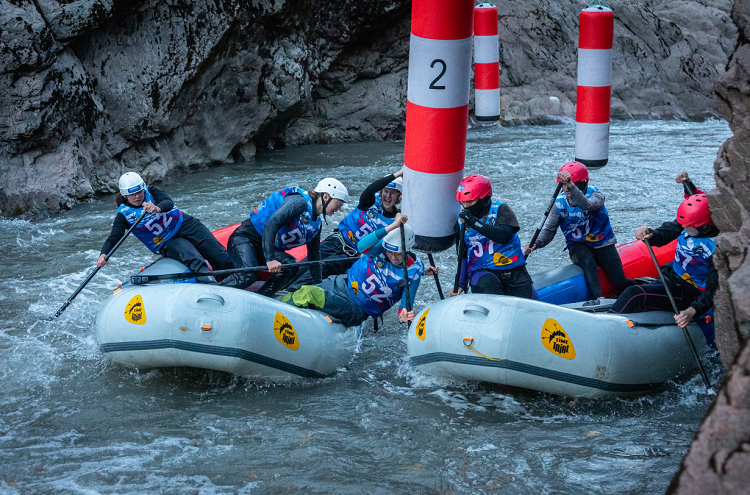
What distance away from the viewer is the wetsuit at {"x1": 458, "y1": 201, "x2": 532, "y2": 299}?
176 inches

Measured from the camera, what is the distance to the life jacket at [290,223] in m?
5.12

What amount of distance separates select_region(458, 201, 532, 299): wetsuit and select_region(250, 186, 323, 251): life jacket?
47.7 inches

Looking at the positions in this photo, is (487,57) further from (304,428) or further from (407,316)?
(304,428)

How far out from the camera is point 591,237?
523cm

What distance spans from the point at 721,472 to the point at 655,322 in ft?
8.71

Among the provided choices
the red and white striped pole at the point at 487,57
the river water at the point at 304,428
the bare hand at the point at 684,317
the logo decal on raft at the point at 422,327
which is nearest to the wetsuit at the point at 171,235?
the river water at the point at 304,428

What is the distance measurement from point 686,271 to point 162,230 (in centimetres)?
379

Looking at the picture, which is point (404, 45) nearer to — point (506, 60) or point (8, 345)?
point (506, 60)

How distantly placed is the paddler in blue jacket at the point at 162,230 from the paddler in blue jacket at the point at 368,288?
114 centimetres

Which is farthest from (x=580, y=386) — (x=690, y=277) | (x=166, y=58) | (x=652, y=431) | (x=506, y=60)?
(x=506, y=60)

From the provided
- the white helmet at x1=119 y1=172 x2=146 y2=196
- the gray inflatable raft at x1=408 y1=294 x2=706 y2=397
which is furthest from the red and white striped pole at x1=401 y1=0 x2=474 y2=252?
the white helmet at x1=119 y1=172 x2=146 y2=196

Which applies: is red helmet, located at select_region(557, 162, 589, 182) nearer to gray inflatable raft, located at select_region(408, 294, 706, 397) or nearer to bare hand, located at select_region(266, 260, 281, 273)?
gray inflatable raft, located at select_region(408, 294, 706, 397)

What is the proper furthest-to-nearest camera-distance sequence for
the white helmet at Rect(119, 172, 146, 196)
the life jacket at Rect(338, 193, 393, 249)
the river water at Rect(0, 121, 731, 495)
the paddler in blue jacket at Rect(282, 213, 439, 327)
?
the life jacket at Rect(338, 193, 393, 249) → the white helmet at Rect(119, 172, 146, 196) → the paddler in blue jacket at Rect(282, 213, 439, 327) → the river water at Rect(0, 121, 731, 495)

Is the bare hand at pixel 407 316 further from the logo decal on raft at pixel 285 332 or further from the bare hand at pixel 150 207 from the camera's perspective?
the bare hand at pixel 150 207
